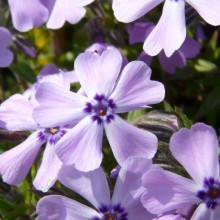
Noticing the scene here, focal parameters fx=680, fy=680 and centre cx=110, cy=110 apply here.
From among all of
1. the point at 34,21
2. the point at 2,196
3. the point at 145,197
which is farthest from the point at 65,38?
the point at 145,197

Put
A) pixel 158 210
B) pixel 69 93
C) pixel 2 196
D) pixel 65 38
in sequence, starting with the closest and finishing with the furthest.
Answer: pixel 158 210 → pixel 69 93 → pixel 2 196 → pixel 65 38

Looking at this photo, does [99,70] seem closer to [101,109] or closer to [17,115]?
[101,109]

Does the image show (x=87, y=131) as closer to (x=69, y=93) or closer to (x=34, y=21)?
(x=69, y=93)

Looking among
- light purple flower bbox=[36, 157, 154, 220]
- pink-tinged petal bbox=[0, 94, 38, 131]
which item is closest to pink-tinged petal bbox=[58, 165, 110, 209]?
light purple flower bbox=[36, 157, 154, 220]

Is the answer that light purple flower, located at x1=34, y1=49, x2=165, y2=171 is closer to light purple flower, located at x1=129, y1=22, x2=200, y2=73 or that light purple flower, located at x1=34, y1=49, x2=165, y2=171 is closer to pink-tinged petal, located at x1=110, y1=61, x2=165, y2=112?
pink-tinged petal, located at x1=110, y1=61, x2=165, y2=112

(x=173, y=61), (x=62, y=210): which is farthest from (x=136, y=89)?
(x=173, y=61)
